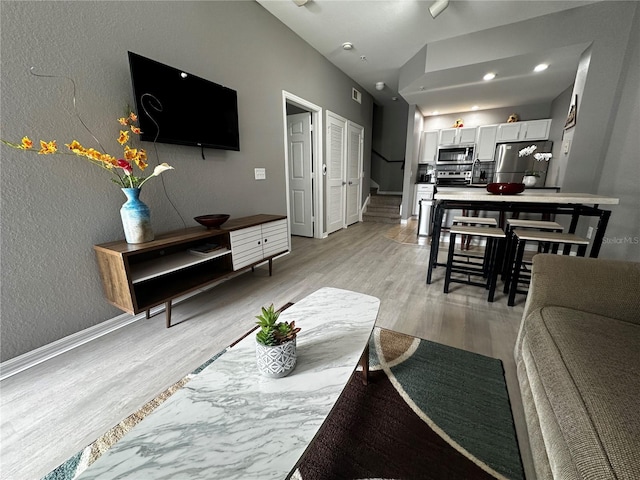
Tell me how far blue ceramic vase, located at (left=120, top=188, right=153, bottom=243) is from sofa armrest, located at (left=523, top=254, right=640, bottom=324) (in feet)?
7.54

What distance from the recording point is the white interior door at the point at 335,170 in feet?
13.9

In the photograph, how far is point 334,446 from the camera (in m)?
0.98

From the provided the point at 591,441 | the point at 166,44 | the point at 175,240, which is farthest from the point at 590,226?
the point at 166,44

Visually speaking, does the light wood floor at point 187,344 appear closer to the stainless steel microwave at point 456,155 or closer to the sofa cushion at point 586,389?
the sofa cushion at point 586,389

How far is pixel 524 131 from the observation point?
16.6 ft

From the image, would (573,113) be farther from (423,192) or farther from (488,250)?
(423,192)

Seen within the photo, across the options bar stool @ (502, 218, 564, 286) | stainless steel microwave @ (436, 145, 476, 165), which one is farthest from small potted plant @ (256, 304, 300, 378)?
stainless steel microwave @ (436, 145, 476, 165)

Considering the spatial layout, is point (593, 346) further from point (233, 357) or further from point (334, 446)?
point (233, 357)

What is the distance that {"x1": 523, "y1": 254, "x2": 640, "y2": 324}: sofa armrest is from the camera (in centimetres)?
107

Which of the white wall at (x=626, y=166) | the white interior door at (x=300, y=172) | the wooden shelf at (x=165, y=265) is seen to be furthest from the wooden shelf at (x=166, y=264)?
the white wall at (x=626, y=166)

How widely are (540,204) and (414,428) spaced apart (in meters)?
2.12

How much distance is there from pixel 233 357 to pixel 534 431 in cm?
112

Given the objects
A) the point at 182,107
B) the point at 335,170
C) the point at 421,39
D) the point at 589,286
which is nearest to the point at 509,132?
the point at 421,39

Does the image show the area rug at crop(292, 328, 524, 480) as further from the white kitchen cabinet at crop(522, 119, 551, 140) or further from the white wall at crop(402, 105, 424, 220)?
the white kitchen cabinet at crop(522, 119, 551, 140)
